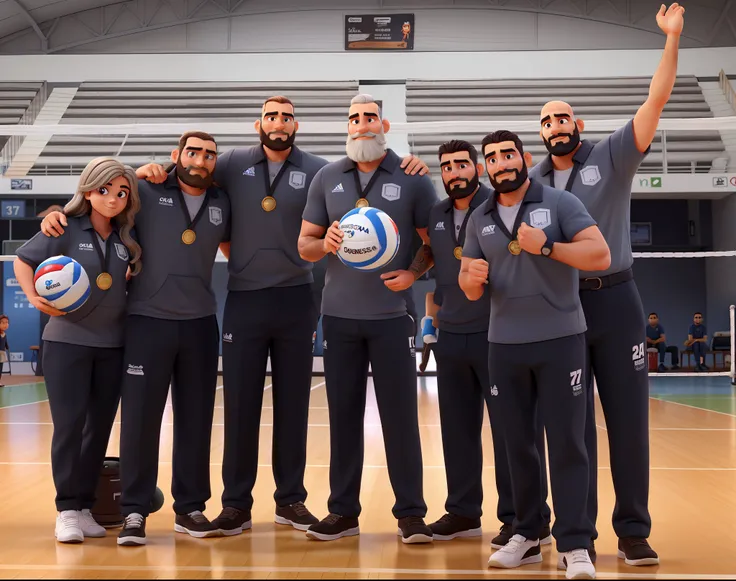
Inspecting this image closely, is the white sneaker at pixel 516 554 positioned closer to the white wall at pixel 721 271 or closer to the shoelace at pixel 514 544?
the shoelace at pixel 514 544

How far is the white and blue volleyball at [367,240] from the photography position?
3943mm

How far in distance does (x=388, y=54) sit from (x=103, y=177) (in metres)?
18.0

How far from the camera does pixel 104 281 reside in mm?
4340

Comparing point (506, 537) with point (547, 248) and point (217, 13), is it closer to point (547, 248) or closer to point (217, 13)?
point (547, 248)

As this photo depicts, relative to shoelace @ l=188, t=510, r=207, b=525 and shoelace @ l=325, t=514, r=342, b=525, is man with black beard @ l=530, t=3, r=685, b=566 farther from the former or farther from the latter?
shoelace @ l=188, t=510, r=207, b=525

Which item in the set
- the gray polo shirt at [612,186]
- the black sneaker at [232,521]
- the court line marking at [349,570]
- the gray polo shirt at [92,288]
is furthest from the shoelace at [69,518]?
the gray polo shirt at [612,186]

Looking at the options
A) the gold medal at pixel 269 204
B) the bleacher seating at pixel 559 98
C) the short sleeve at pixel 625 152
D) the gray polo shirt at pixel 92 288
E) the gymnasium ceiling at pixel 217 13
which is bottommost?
the gray polo shirt at pixel 92 288

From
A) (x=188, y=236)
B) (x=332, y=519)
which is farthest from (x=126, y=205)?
(x=332, y=519)

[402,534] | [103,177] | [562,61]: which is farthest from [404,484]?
[562,61]

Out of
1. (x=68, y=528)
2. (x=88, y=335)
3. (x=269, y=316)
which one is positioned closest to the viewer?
(x=68, y=528)

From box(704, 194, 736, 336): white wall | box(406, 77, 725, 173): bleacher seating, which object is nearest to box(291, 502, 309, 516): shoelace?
box(406, 77, 725, 173): bleacher seating

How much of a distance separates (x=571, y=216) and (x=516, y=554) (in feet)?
5.12

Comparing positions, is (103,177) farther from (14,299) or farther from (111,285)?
(14,299)

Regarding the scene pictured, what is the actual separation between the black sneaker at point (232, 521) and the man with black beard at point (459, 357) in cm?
103
